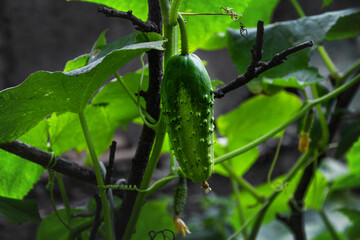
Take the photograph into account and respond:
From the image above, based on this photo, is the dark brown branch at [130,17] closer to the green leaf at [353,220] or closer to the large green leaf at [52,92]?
the large green leaf at [52,92]

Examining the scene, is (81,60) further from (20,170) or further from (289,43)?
(289,43)

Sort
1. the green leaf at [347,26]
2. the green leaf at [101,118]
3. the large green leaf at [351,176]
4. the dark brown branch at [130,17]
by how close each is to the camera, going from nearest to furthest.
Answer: the dark brown branch at [130,17] → the green leaf at [101,118] → the green leaf at [347,26] → the large green leaf at [351,176]

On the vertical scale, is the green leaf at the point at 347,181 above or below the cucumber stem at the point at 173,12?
below

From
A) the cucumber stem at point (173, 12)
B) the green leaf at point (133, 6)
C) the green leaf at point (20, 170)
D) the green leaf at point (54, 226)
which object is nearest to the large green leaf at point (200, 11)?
the green leaf at point (133, 6)

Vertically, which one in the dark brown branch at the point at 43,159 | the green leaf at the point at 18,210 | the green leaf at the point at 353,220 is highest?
the dark brown branch at the point at 43,159

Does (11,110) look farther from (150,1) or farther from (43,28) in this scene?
(43,28)

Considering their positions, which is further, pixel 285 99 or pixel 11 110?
pixel 285 99

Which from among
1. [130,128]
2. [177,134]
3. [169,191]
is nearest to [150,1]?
[177,134]
